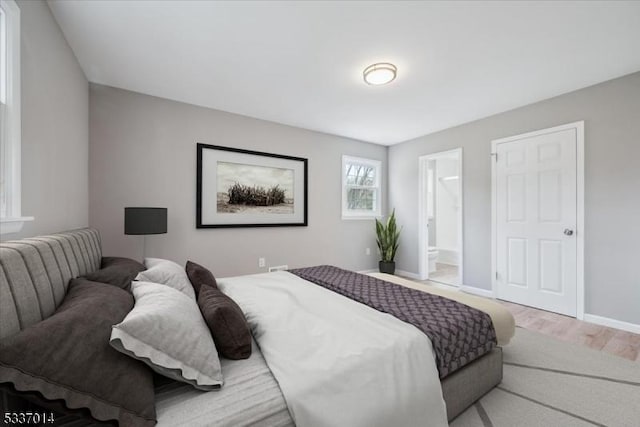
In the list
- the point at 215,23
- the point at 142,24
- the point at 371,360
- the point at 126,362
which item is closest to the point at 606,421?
the point at 371,360

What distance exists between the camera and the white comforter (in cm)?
96

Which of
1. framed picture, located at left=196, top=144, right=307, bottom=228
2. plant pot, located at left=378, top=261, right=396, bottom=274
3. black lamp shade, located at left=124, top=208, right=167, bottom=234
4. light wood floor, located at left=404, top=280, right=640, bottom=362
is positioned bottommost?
light wood floor, located at left=404, top=280, right=640, bottom=362

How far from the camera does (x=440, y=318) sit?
154 centimetres

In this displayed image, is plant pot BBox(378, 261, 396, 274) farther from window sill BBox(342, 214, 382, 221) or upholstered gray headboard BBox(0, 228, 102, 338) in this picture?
upholstered gray headboard BBox(0, 228, 102, 338)

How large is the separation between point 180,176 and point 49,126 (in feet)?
4.87

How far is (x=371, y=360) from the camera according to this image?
1.13m

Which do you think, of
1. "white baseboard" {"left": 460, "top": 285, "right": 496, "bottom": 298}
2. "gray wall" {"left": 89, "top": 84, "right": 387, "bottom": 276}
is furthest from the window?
"white baseboard" {"left": 460, "top": 285, "right": 496, "bottom": 298}

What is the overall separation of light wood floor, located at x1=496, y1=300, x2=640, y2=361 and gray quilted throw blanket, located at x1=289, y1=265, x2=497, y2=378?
1549mm

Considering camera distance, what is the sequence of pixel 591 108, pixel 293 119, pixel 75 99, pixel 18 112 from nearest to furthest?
Result: 1. pixel 18 112
2. pixel 75 99
3. pixel 591 108
4. pixel 293 119

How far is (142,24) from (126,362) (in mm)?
2311

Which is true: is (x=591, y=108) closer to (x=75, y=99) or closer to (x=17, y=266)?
(x=17, y=266)

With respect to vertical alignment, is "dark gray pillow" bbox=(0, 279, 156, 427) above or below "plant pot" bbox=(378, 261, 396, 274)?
above

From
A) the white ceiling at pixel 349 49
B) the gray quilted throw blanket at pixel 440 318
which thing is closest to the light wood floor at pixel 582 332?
the gray quilted throw blanket at pixel 440 318

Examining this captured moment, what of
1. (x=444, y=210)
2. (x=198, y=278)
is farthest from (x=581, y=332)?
(x=444, y=210)
